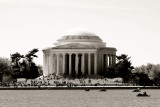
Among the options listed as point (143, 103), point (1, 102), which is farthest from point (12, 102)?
point (143, 103)

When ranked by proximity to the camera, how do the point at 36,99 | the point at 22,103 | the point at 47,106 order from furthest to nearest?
the point at 36,99 → the point at 22,103 → the point at 47,106

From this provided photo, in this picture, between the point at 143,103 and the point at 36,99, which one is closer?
the point at 143,103

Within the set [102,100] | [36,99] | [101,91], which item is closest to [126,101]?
[102,100]

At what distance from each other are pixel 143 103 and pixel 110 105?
26.7 ft

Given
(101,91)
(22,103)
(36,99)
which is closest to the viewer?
(22,103)

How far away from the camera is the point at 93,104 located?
148 metres

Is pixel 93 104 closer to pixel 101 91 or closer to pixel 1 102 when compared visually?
pixel 1 102

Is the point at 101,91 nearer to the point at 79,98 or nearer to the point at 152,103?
the point at 79,98

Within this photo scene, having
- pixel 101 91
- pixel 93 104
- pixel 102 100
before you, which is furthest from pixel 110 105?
pixel 101 91

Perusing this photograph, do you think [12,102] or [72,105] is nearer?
[72,105]

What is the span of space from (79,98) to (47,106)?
26175 millimetres

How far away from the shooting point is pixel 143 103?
5906 inches

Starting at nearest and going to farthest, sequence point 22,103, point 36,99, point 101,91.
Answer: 1. point 22,103
2. point 36,99
3. point 101,91

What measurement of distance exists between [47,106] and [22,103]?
10.6m
